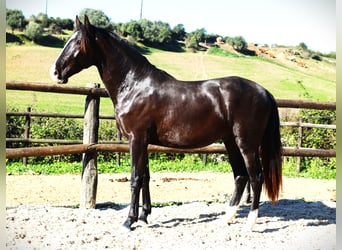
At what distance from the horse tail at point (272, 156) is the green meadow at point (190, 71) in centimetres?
1264

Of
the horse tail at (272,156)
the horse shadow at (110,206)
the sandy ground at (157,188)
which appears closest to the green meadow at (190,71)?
the sandy ground at (157,188)

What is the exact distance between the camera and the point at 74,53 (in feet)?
12.8

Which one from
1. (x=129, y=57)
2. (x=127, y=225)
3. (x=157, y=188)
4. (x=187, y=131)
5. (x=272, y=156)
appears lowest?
(x=157, y=188)

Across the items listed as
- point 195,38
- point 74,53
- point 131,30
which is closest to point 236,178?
point 74,53

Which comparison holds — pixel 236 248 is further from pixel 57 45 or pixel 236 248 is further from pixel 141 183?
pixel 57 45

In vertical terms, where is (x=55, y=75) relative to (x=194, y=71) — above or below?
above

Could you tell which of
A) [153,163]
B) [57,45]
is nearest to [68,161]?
[153,163]

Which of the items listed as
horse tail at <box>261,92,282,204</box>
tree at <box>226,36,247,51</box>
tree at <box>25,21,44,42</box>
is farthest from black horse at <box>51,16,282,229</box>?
tree at <box>25,21,44,42</box>

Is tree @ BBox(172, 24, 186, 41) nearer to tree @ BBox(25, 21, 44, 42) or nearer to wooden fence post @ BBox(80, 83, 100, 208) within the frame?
tree @ BBox(25, 21, 44, 42)

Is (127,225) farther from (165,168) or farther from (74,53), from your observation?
(165,168)

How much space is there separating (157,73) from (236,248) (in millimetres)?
1880

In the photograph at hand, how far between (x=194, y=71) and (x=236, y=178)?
1794cm

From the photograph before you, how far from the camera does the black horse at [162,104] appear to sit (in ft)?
12.9

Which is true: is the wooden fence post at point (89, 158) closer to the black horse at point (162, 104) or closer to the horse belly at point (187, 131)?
the black horse at point (162, 104)
